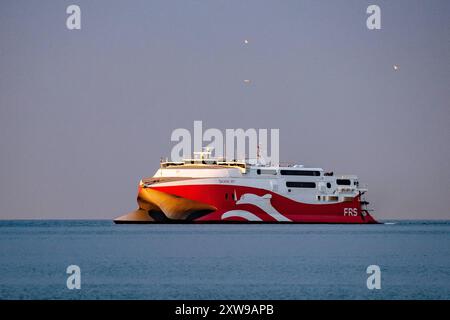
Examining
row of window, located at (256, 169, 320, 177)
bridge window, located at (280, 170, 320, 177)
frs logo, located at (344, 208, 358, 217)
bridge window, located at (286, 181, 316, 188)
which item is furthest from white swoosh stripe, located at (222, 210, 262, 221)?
frs logo, located at (344, 208, 358, 217)

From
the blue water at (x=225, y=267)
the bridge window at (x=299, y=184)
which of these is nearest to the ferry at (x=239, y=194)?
the bridge window at (x=299, y=184)

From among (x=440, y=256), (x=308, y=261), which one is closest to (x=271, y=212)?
(x=440, y=256)

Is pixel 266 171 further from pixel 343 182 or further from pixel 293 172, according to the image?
pixel 343 182

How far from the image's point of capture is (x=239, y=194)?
11050 cm

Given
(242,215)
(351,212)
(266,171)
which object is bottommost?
(351,212)

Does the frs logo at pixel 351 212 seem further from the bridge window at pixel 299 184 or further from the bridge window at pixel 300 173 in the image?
the bridge window at pixel 299 184

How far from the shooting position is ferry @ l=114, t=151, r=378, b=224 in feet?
358

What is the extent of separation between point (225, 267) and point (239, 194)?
50.0m

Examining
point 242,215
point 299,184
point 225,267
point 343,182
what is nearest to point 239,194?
point 242,215

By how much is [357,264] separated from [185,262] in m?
9.38

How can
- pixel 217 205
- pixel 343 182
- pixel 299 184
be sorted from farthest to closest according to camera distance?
pixel 343 182
pixel 299 184
pixel 217 205
